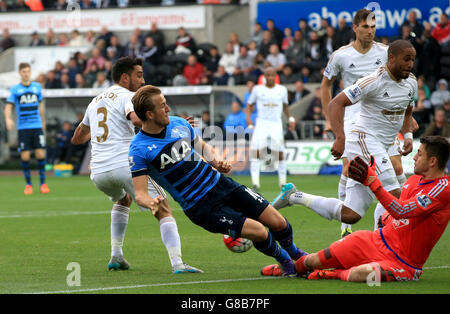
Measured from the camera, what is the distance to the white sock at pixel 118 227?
852cm

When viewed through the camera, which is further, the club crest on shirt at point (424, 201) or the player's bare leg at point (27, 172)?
the player's bare leg at point (27, 172)

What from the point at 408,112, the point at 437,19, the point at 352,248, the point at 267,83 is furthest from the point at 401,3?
the point at 352,248

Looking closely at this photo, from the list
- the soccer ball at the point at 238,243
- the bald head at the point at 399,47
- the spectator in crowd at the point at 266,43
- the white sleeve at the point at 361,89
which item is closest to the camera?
the soccer ball at the point at 238,243

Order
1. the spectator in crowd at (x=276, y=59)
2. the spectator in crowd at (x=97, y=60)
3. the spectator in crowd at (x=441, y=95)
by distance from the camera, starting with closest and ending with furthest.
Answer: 1. the spectator in crowd at (x=441, y=95)
2. the spectator in crowd at (x=276, y=59)
3. the spectator in crowd at (x=97, y=60)

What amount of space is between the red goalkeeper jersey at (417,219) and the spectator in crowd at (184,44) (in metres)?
21.5

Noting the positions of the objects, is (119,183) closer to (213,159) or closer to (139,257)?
(139,257)

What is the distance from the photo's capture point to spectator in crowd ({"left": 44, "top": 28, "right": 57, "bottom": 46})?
31641mm

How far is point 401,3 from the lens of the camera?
26.2m

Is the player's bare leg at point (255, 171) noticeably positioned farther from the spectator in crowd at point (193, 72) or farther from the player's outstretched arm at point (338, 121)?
the player's outstretched arm at point (338, 121)

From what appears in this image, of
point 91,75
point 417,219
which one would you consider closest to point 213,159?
point 417,219

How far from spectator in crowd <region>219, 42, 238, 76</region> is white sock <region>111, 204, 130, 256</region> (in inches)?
750

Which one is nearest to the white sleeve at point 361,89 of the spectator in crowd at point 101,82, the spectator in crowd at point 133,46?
the spectator in crowd at point 101,82

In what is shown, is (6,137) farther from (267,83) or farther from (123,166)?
(123,166)

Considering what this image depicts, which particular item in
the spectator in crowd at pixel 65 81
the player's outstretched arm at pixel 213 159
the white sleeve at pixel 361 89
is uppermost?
the white sleeve at pixel 361 89
